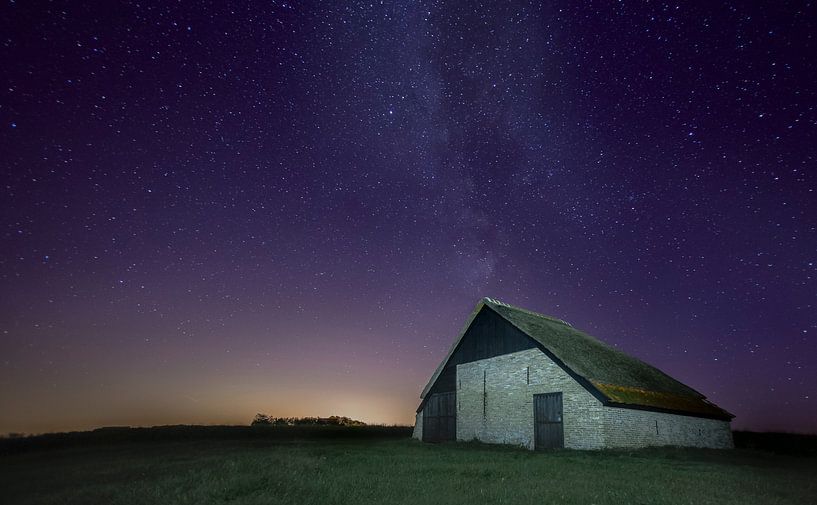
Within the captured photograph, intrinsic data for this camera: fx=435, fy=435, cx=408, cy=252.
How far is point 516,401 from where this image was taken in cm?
2467

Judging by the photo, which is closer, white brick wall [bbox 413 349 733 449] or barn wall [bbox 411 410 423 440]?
white brick wall [bbox 413 349 733 449]

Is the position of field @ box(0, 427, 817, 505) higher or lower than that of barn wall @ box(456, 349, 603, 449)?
lower

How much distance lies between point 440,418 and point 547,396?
9350mm

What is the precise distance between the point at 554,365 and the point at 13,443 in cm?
3953

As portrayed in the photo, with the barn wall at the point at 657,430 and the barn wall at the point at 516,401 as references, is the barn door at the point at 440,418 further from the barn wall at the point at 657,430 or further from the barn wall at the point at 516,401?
the barn wall at the point at 657,430

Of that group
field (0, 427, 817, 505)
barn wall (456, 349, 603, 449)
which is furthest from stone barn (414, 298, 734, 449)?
field (0, 427, 817, 505)

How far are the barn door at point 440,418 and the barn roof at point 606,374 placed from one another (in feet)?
3.94

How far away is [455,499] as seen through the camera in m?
10.1

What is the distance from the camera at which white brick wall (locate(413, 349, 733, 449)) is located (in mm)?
20938

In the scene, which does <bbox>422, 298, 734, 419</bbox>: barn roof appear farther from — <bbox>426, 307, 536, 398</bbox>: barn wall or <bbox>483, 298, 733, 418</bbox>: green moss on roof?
<bbox>426, 307, 536, 398</bbox>: barn wall

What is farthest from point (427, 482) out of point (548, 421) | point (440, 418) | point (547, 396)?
point (440, 418)

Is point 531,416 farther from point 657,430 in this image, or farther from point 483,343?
point 657,430

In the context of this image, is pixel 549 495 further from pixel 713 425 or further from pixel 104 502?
pixel 713 425

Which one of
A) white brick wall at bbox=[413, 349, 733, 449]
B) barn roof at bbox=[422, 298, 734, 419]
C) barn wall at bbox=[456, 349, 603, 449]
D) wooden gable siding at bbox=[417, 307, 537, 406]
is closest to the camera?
white brick wall at bbox=[413, 349, 733, 449]
